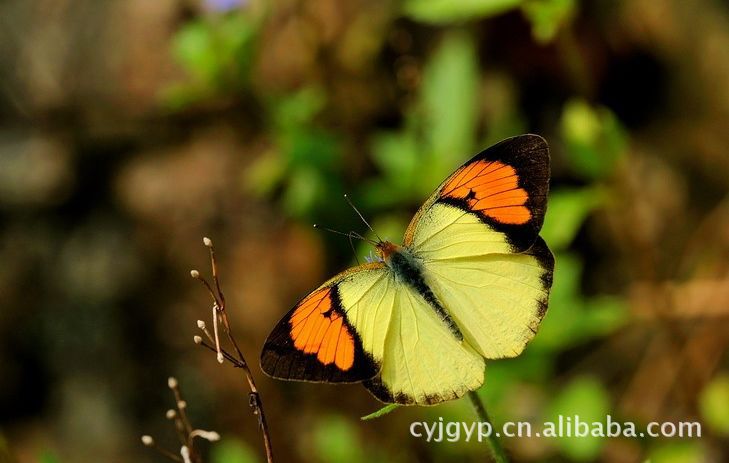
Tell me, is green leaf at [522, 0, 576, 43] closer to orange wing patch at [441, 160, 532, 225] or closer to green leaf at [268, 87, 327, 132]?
orange wing patch at [441, 160, 532, 225]

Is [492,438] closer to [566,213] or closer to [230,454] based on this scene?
[566,213]

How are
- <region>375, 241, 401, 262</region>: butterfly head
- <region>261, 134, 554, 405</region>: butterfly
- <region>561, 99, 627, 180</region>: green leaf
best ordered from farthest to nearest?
<region>561, 99, 627, 180</region>: green leaf < <region>375, 241, 401, 262</region>: butterfly head < <region>261, 134, 554, 405</region>: butterfly

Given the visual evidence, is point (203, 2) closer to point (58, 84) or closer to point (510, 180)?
point (58, 84)

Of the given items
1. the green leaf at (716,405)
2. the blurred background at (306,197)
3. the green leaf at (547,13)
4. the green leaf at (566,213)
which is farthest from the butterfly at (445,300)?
the green leaf at (716,405)

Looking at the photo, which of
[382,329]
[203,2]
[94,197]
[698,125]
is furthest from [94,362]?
[698,125]

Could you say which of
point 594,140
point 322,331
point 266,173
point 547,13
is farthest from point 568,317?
point 322,331

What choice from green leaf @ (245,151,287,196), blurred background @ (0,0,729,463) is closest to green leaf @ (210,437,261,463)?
blurred background @ (0,0,729,463)

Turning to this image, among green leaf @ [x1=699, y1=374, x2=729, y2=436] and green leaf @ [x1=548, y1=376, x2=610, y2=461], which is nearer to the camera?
green leaf @ [x1=548, y1=376, x2=610, y2=461]

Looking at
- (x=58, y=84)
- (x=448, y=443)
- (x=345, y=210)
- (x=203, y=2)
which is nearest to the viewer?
(x=448, y=443)
